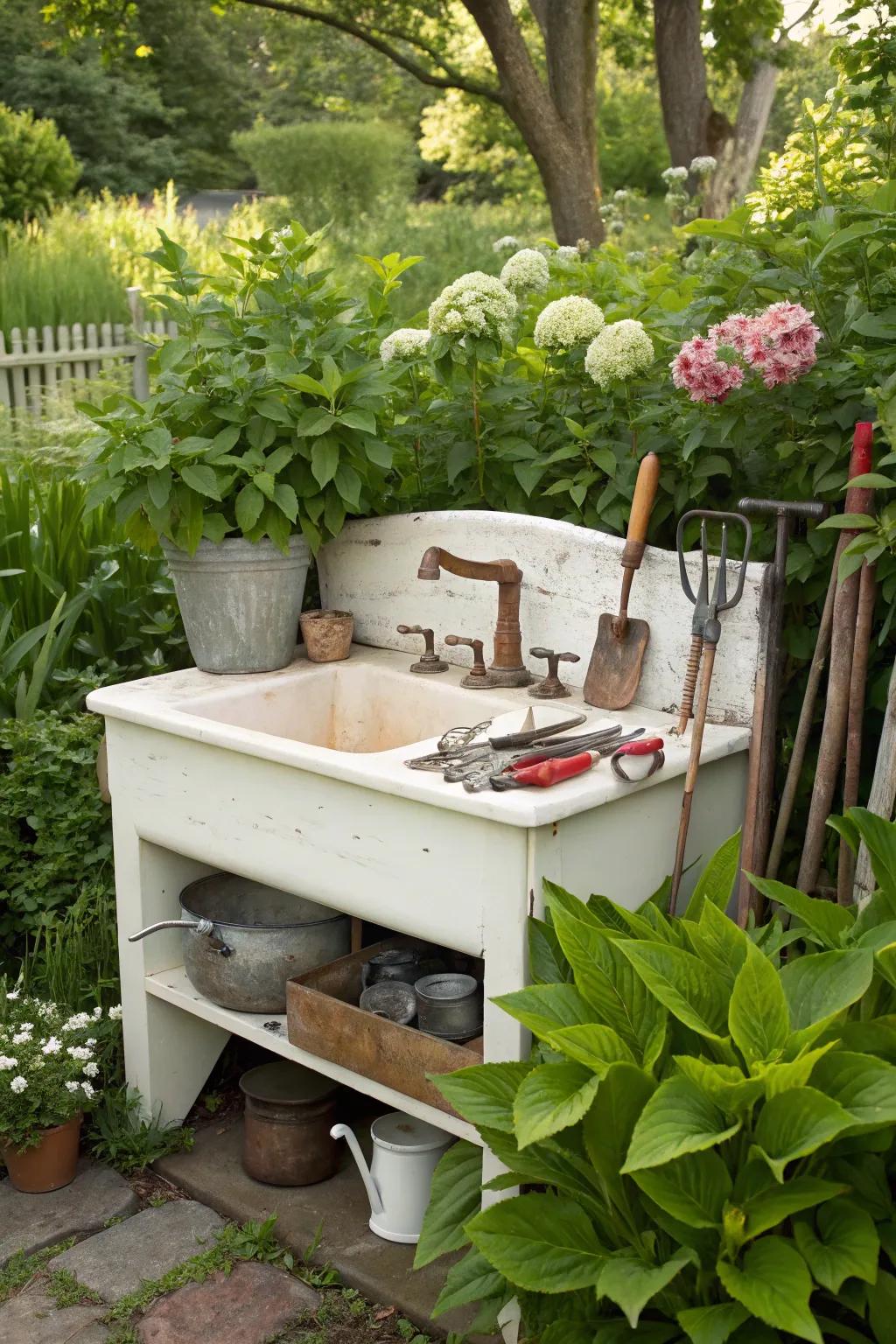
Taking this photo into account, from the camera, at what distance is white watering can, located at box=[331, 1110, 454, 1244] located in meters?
2.53

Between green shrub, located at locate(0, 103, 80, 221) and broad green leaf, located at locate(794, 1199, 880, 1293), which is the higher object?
green shrub, located at locate(0, 103, 80, 221)

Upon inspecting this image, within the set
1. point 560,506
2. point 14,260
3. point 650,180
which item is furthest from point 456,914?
point 650,180

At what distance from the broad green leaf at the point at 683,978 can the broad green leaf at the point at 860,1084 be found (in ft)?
0.52

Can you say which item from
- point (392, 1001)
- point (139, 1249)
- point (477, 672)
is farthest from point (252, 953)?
point (477, 672)

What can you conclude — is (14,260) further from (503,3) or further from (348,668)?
(348,668)

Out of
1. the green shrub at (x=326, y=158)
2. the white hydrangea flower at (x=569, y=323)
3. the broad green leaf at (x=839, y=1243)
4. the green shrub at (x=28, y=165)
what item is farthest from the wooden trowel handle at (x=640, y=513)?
the green shrub at (x=326, y=158)

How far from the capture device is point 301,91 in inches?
1241

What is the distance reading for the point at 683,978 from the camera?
1880 mm

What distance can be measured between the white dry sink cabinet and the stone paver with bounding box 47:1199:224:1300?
0.95 feet

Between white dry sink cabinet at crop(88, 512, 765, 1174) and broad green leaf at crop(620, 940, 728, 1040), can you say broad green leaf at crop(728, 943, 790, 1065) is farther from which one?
white dry sink cabinet at crop(88, 512, 765, 1174)

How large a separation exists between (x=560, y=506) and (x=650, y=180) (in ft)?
77.7

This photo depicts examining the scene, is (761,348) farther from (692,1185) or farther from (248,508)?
(692,1185)

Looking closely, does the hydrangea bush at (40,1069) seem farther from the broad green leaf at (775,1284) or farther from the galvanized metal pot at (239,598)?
the broad green leaf at (775,1284)

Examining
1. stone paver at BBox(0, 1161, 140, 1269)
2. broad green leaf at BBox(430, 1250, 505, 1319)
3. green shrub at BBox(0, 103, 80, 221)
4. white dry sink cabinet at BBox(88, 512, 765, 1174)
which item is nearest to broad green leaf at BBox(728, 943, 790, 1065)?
white dry sink cabinet at BBox(88, 512, 765, 1174)
